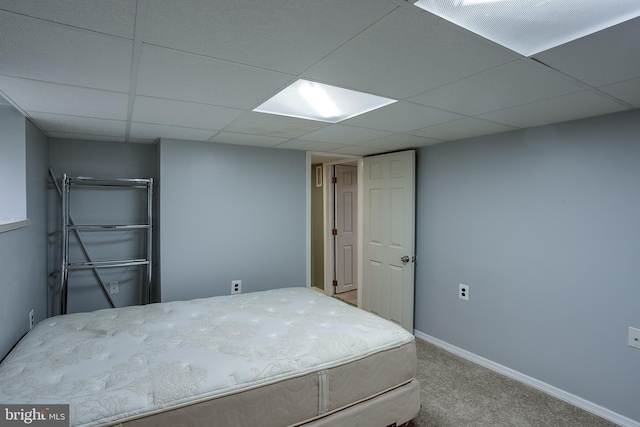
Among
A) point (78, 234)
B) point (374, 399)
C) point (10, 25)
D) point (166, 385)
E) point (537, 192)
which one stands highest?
point (10, 25)

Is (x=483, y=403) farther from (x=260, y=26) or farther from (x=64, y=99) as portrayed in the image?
A: (x=64, y=99)

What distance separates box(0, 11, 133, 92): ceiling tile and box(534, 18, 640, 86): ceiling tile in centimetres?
168

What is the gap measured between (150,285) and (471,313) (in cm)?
304

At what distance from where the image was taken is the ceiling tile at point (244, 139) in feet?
9.53

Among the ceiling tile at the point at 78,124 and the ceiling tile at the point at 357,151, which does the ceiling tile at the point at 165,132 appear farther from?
the ceiling tile at the point at 357,151

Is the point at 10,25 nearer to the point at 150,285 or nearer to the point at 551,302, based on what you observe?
the point at 150,285

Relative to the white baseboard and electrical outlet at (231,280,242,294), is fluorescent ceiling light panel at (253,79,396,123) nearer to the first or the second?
electrical outlet at (231,280,242,294)

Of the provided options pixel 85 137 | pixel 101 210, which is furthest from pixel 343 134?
pixel 101 210

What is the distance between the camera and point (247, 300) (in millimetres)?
2744

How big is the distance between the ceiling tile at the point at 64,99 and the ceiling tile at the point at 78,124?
133 mm

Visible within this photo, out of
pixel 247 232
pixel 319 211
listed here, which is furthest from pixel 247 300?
pixel 319 211

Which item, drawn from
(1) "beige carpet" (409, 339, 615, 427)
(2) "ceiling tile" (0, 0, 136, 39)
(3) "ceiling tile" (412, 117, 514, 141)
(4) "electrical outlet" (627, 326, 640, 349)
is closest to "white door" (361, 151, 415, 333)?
(3) "ceiling tile" (412, 117, 514, 141)

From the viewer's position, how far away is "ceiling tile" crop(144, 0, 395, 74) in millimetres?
1035

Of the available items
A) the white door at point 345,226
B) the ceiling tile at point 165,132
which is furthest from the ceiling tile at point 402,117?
the white door at point 345,226
